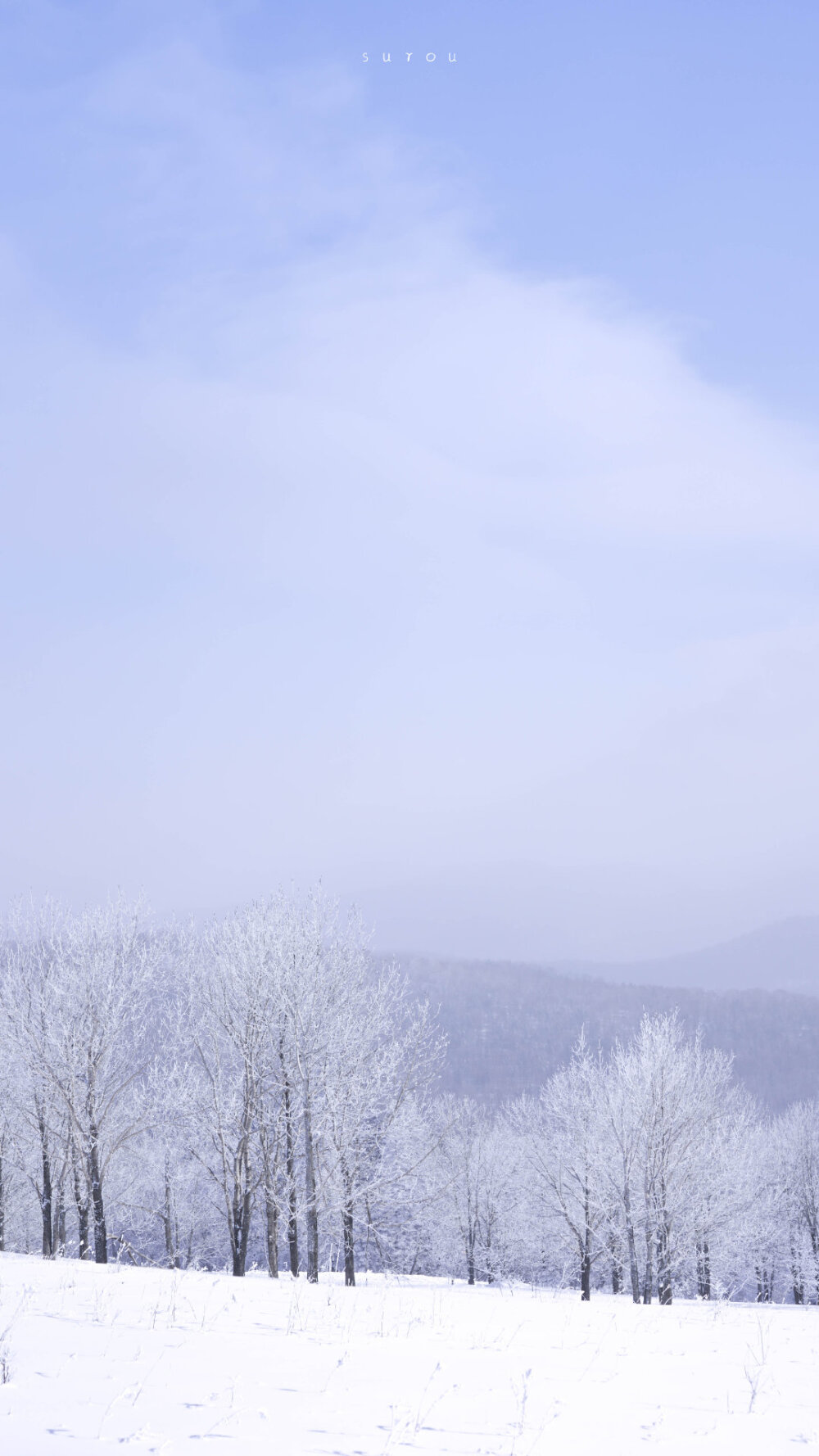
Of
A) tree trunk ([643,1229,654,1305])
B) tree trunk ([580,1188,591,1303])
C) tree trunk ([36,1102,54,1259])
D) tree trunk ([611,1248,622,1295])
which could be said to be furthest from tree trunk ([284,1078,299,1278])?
tree trunk ([611,1248,622,1295])

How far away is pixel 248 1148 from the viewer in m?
25.0

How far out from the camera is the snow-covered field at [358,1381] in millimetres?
6086

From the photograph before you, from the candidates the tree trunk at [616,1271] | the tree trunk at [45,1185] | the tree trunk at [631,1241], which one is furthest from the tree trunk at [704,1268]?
the tree trunk at [45,1185]

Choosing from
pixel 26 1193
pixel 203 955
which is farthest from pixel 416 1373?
pixel 26 1193

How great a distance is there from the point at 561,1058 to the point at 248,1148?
559 ft

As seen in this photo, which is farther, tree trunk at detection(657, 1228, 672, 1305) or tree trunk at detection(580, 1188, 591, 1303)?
tree trunk at detection(580, 1188, 591, 1303)

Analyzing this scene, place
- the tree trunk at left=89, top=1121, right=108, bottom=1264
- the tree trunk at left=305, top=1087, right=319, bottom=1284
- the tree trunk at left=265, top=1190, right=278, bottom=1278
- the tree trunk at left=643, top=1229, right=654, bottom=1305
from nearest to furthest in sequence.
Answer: the tree trunk at left=265, top=1190, right=278, bottom=1278
the tree trunk at left=89, top=1121, right=108, bottom=1264
the tree trunk at left=305, top=1087, right=319, bottom=1284
the tree trunk at left=643, top=1229, right=654, bottom=1305

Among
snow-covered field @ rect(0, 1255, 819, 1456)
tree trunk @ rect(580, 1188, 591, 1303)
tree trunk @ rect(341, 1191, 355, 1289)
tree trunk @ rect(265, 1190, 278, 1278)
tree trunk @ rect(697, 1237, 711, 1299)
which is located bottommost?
tree trunk @ rect(697, 1237, 711, 1299)

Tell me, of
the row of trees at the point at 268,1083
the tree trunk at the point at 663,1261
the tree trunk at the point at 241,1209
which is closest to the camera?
the tree trunk at the point at 241,1209

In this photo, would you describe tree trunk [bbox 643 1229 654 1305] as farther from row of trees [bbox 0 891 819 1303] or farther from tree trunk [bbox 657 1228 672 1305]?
tree trunk [bbox 657 1228 672 1305]

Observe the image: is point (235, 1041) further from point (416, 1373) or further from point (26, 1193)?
point (26, 1193)

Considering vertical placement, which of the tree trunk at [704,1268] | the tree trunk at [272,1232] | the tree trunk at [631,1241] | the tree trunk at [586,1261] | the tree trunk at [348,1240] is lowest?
the tree trunk at [704,1268]

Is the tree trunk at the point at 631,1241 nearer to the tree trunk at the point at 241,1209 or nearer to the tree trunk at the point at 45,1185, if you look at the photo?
the tree trunk at the point at 241,1209

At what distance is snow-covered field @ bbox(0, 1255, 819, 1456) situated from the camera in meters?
6.09
